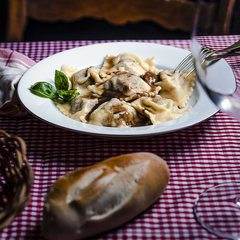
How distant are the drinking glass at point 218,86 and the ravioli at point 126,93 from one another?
15.1 inches

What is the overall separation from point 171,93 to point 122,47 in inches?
18.5

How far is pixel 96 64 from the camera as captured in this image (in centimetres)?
170

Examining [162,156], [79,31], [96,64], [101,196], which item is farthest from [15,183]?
[79,31]

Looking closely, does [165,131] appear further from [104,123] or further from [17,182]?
[17,182]

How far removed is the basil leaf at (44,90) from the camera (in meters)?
1.30

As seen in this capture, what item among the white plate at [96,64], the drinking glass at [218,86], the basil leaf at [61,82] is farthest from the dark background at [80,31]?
the drinking glass at [218,86]

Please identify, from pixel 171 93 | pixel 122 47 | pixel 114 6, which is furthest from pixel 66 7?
pixel 171 93

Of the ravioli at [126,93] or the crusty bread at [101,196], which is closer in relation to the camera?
the crusty bread at [101,196]

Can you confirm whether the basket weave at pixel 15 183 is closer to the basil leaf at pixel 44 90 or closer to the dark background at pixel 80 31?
the basil leaf at pixel 44 90

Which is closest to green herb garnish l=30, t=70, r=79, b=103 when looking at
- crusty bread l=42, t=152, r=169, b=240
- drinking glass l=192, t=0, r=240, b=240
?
crusty bread l=42, t=152, r=169, b=240

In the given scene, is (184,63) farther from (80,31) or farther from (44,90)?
(80,31)

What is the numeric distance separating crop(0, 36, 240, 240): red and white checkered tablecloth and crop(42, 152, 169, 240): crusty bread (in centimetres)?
8

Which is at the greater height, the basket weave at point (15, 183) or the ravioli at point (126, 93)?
the basket weave at point (15, 183)

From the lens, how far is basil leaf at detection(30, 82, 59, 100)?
130 cm
